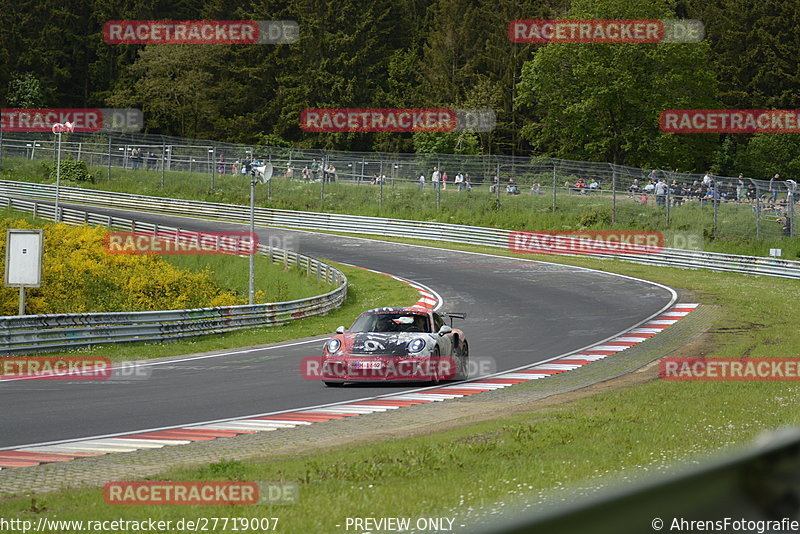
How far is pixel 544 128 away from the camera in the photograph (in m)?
74.2

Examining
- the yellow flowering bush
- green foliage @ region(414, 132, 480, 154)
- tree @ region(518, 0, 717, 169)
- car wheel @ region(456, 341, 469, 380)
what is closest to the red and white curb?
car wheel @ region(456, 341, 469, 380)

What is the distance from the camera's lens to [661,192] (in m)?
46.7

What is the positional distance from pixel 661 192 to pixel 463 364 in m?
30.6

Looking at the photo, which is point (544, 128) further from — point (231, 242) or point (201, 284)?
point (201, 284)

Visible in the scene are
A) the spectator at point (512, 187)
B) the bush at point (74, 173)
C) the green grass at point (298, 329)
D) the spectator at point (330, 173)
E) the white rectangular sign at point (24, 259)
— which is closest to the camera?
the white rectangular sign at point (24, 259)

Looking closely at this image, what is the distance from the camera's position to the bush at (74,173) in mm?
63781

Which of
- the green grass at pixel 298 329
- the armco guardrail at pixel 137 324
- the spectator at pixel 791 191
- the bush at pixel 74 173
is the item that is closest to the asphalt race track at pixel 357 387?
the green grass at pixel 298 329

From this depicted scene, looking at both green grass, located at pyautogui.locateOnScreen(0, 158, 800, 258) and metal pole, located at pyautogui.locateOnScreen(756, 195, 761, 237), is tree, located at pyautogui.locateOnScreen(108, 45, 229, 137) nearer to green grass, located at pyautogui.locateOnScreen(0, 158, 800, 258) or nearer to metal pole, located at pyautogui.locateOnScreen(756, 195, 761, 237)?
green grass, located at pyautogui.locateOnScreen(0, 158, 800, 258)

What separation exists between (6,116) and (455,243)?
51812 mm

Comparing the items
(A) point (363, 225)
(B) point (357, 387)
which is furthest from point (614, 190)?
(B) point (357, 387)

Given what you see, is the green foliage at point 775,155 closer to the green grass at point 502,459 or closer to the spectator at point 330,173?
the spectator at point 330,173

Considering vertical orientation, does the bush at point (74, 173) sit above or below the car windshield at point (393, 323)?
above

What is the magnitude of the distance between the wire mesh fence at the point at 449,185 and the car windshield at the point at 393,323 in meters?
27.4

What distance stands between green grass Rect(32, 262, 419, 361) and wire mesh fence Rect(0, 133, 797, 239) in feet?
46.4
